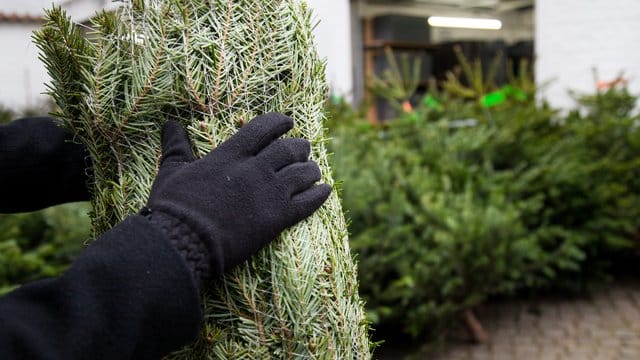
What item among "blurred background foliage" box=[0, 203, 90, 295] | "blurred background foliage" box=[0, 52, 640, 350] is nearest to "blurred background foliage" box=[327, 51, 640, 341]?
"blurred background foliage" box=[0, 52, 640, 350]

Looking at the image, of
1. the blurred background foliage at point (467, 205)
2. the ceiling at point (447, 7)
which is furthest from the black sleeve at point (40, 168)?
the ceiling at point (447, 7)

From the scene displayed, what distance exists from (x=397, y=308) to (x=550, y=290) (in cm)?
254

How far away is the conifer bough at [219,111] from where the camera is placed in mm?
1119

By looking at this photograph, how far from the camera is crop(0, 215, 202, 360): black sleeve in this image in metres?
0.98

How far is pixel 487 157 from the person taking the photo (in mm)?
5590

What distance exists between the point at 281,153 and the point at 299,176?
46mm

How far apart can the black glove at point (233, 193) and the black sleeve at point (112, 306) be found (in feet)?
0.12

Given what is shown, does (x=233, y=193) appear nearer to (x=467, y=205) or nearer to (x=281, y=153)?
(x=281, y=153)

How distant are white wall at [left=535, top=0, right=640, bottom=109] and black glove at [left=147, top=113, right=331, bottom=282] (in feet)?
23.1

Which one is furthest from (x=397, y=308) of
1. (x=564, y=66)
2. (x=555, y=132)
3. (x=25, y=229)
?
(x=564, y=66)

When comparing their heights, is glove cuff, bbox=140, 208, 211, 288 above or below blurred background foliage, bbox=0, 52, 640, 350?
above

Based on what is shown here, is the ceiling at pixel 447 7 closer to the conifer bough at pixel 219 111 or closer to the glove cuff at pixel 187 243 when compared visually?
the conifer bough at pixel 219 111

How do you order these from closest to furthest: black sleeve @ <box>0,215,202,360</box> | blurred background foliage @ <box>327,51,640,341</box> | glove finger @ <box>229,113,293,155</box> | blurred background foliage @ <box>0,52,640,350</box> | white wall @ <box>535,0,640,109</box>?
1. black sleeve @ <box>0,215,202,360</box>
2. glove finger @ <box>229,113,293,155</box>
3. blurred background foliage @ <box>0,52,640,350</box>
4. blurred background foliage @ <box>327,51,640,341</box>
5. white wall @ <box>535,0,640,109</box>

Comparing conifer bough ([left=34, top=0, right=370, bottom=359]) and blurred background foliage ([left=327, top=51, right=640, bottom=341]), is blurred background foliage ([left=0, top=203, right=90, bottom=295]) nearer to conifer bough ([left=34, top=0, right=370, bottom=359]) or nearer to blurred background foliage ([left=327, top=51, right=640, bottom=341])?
blurred background foliage ([left=327, top=51, right=640, bottom=341])
